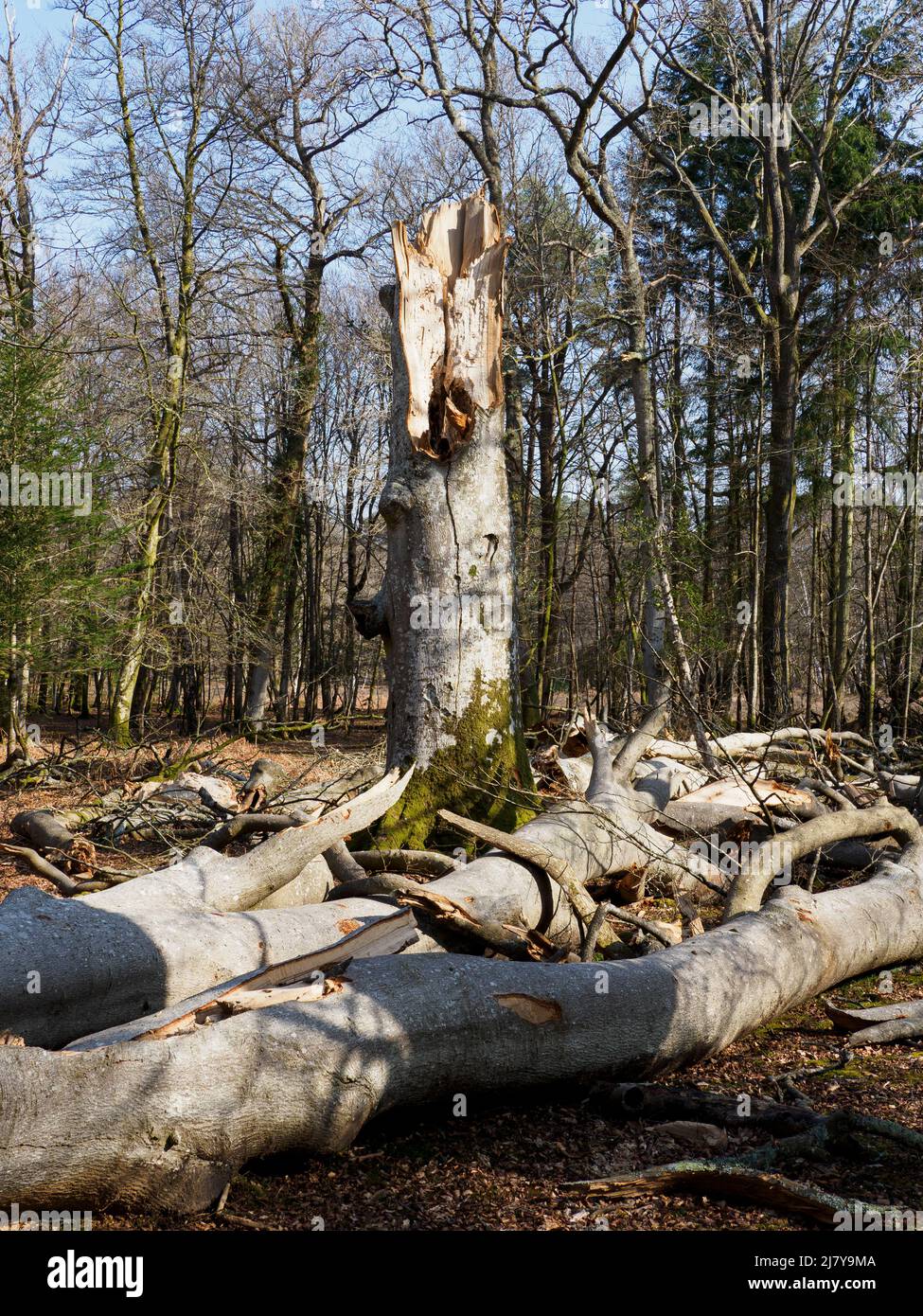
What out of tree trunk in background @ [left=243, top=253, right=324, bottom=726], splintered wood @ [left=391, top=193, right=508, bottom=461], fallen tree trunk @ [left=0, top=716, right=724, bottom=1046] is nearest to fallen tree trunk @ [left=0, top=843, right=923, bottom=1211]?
fallen tree trunk @ [left=0, top=716, right=724, bottom=1046]

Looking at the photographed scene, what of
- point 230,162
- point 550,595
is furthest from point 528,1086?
point 230,162

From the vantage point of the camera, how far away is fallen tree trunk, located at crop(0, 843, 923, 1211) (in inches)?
105

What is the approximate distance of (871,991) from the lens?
17.2 feet

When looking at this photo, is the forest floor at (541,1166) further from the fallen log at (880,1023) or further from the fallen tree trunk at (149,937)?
the fallen tree trunk at (149,937)

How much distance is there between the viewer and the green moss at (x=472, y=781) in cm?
639

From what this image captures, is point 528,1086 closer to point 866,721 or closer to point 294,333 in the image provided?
point 866,721

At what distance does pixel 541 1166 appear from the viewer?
3.22 metres

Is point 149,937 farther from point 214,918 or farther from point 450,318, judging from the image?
point 450,318

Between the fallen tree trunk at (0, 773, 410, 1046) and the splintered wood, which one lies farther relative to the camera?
the splintered wood

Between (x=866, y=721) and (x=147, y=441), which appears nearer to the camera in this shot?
(x=866, y=721)

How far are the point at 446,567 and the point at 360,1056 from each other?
3.93m

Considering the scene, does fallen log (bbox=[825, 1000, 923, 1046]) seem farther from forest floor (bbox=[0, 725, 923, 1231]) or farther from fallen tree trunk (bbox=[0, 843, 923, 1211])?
fallen tree trunk (bbox=[0, 843, 923, 1211])
